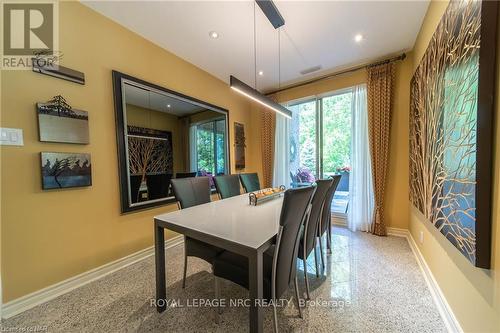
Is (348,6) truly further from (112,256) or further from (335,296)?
(112,256)

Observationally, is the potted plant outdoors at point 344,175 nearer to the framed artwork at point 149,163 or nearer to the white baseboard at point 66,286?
the framed artwork at point 149,163

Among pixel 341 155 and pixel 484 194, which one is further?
pixel 341 155

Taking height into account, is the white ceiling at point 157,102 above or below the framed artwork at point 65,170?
above

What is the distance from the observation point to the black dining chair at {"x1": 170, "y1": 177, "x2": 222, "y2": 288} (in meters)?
1.52

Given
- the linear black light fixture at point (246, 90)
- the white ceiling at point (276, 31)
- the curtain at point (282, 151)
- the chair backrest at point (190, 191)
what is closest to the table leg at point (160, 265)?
the chair backrest at point (190, 191)

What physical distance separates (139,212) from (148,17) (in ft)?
7.36

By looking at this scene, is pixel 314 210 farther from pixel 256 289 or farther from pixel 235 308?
pixel 235 308

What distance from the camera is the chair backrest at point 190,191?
5.87 feet

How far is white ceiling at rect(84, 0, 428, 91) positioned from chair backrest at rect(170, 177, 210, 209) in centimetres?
179

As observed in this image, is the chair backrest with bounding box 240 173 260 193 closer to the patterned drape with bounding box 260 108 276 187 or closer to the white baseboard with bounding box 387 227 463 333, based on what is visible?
the patterned drape with bounding box 260 108 276 187

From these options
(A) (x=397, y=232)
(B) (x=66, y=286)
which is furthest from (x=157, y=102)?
(A) (x=397, y=232)

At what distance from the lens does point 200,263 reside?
2.14m

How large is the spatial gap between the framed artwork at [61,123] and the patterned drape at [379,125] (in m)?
3.72

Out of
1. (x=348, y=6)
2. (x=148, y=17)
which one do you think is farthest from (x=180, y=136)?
(x=348, y=6)
